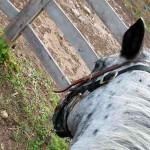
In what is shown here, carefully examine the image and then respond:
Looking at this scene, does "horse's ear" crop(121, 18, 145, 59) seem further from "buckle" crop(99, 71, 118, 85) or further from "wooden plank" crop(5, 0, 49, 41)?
"wooden plank" crop(5, 0, 49, 41)

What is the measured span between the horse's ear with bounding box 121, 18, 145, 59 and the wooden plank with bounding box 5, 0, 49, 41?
6.33 feet

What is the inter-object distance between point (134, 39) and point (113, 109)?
408 millimetres

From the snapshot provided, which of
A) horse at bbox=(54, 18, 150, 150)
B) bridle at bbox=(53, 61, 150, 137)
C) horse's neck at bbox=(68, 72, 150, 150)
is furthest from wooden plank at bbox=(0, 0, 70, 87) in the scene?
horse's neck at bbox=(68, 72, 150, 150)

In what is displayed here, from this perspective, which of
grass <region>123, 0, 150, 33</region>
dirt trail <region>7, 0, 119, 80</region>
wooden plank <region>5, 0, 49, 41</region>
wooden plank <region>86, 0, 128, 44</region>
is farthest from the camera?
grass <region>123, 0, 150, 33</region>

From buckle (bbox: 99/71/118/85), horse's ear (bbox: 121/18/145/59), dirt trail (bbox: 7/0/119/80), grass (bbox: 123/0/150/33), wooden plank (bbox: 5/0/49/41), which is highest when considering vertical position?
wooden plank (bbox: 5/0/49/41)

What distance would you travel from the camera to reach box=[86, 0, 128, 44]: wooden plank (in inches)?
138

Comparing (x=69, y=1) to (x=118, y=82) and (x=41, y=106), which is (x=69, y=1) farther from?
(x=118, y=82)

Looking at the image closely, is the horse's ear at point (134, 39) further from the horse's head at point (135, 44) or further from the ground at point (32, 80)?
the ground at point (32, 80)

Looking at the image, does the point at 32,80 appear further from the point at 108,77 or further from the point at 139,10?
the point at 139,10

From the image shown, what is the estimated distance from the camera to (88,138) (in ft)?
5.32

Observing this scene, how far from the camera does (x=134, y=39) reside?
1.97m

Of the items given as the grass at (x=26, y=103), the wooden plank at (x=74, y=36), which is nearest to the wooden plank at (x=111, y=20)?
the wooden plank at (x=74, y=36)

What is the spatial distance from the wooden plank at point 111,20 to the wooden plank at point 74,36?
220 millimetres

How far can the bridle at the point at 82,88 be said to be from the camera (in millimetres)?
1946
